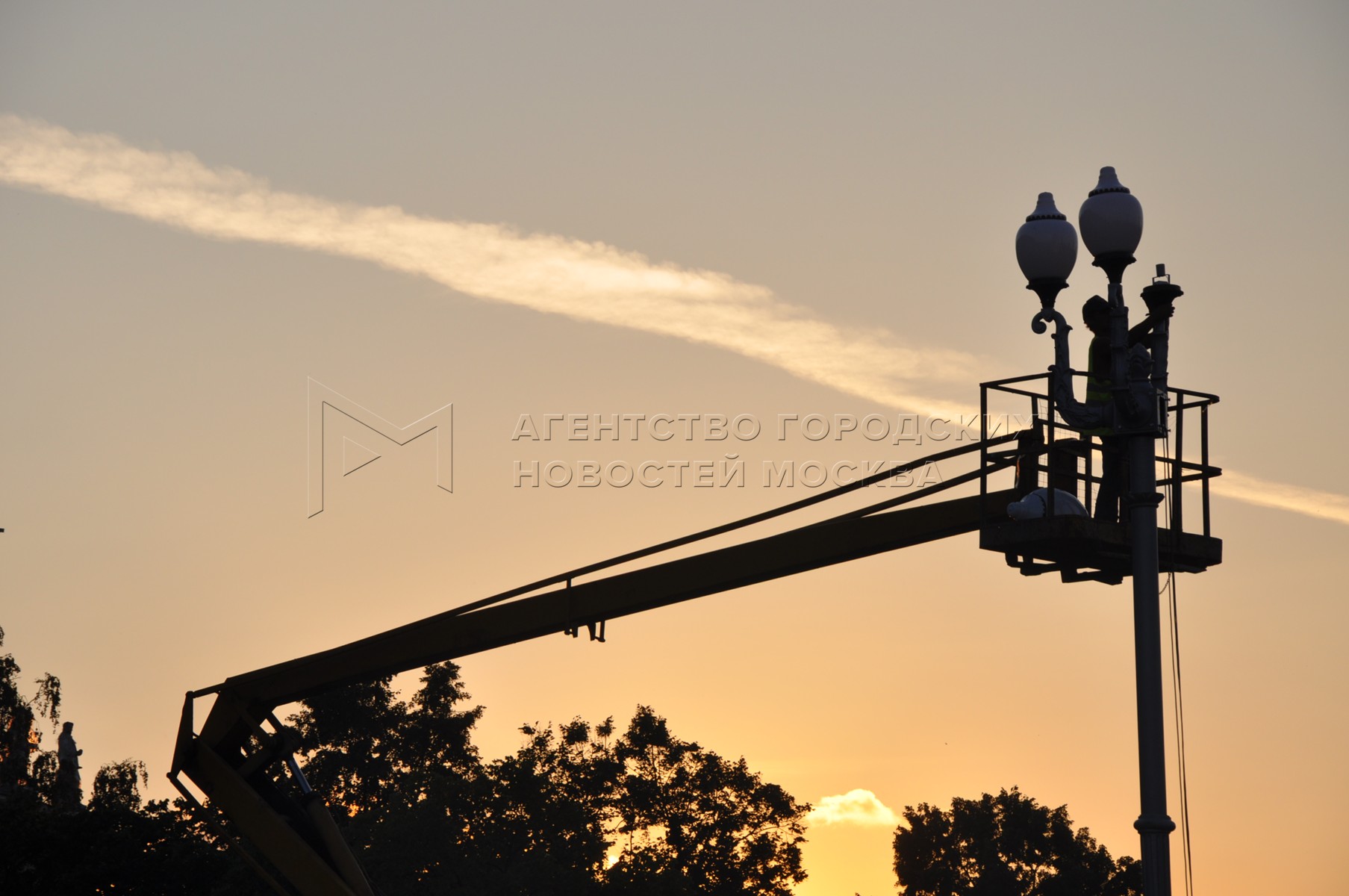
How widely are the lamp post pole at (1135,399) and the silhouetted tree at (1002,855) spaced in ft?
278

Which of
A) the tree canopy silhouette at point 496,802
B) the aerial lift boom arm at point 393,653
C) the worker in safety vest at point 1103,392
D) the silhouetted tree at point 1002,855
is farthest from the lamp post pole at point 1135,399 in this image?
the silhouetted tree at point 1002,855

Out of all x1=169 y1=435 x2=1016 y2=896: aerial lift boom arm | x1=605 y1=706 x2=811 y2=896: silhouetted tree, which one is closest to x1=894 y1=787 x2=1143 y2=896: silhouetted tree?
x1=605 y1=706 x2=811 y2=896: silhouetted tree

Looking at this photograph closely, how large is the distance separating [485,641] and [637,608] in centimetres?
221

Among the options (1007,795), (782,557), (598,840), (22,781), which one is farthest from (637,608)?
(1007,795)

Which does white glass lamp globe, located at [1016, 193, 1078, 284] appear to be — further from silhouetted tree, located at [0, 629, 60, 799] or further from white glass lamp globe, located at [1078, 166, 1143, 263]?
silhouetted tree, located at [0, 629, 60, 799]

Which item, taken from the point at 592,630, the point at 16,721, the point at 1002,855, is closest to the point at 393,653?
the point at 592,630

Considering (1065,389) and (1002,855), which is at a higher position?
(1002,855)

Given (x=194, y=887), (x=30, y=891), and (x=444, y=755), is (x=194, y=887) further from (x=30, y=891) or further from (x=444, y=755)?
(x=444, y=755)

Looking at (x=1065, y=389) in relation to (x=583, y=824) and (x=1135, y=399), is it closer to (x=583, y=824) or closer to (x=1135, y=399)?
(x=1135, y=399)

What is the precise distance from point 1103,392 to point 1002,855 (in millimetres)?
86551

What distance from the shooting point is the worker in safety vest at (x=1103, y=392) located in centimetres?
1590

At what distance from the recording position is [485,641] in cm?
2212

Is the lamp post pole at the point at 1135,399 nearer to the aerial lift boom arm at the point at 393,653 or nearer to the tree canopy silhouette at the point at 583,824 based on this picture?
the aerial lift boom arm at the point at 393,653

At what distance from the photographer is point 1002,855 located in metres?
98.1
